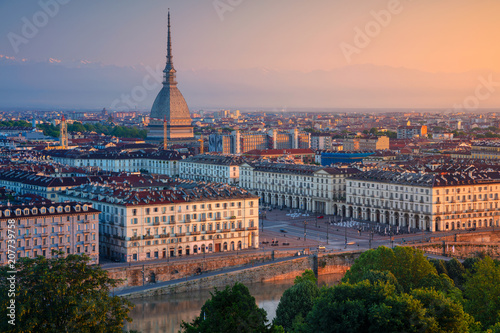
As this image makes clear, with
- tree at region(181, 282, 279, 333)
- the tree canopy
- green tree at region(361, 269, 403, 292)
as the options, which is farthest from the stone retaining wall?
the tree canopy

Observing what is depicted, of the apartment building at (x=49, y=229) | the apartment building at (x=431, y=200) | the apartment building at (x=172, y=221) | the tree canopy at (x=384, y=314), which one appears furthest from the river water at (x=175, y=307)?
the apartment building at (x=431, y=200)

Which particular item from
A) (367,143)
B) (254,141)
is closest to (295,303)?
(254,141)

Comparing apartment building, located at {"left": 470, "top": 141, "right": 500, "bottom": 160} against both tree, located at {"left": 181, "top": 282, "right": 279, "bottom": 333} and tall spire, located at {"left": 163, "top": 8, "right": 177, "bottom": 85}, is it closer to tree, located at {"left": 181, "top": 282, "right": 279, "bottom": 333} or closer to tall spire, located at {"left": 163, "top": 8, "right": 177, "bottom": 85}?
tall spire, located at {"left": 163, "top": 8, "right": 177, "bottom": 85}

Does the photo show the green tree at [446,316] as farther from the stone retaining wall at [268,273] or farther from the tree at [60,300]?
the stone retaining wall at [268,273]

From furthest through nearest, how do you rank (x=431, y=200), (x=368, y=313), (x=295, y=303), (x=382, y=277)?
(x=431, y=200) → (x=382, y=277) → (x=295, y=303) → (x=368, y=313)

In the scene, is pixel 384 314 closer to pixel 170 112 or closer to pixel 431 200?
pixel 431 200
